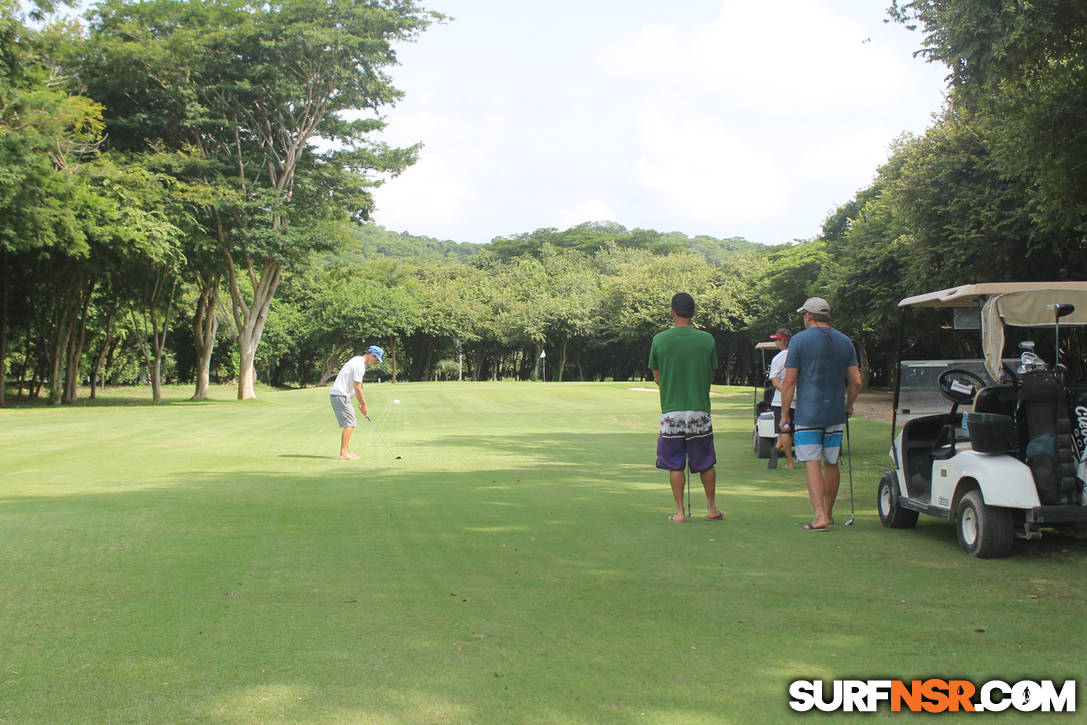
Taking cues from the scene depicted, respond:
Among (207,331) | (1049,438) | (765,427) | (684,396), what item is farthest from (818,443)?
(207,331)

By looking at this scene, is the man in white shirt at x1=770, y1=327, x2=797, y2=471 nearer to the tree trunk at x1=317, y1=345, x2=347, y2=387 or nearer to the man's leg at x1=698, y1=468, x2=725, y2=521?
the man's leg at x1=698, y1=468, x2=725, y2=521

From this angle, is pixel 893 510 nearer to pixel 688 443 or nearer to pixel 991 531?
pixel 991 531

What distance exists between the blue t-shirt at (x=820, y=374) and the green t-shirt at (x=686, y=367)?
2.56ft

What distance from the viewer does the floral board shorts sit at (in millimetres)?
7941

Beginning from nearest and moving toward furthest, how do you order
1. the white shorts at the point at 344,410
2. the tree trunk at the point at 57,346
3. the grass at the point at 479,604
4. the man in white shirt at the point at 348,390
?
the grass at the point at 479,604, the man in white shirt at the point at 348,390, the white shorts at the point at 344,410, the tree trunk at the point at 57,346

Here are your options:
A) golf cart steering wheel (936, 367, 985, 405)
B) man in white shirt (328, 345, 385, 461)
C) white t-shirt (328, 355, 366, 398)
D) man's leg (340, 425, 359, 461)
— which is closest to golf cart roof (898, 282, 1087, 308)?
golf cart steering wheel (936, 367, 985, 405)

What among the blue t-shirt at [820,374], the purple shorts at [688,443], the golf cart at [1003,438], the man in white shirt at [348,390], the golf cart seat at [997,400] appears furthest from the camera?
the man in white shirt at [348,390]

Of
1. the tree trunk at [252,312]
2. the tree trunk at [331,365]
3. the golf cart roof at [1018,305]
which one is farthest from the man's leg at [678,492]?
the tree trunk at [331,365]

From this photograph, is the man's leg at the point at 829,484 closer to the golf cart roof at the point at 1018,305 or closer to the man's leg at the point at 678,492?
the man's leg at the point at 678,492

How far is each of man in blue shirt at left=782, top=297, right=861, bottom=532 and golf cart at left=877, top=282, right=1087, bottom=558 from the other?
66 centimetres

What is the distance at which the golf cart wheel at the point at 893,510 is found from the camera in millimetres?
8031

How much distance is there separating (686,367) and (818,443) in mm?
1373

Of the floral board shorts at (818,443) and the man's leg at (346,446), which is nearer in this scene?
the floral board shorts at (818,443)

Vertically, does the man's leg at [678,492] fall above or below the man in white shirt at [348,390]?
below
